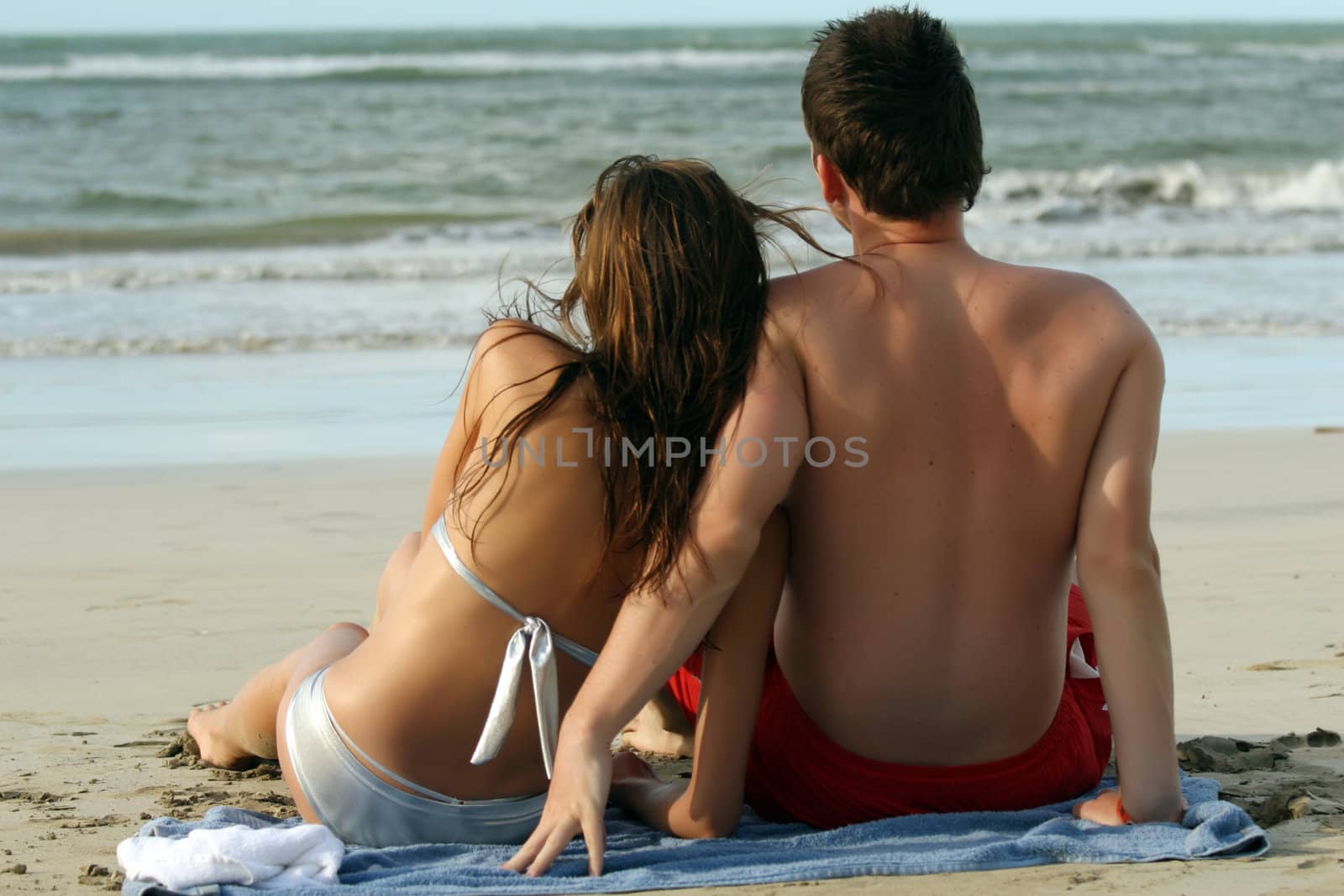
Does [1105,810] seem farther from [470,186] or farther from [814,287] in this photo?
[470,186]

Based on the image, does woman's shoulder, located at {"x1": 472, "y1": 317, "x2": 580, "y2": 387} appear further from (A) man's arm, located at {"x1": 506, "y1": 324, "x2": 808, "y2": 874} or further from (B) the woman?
(A) man's arm, located at {"x1": 506, "y1": 324, "x2": 808, "y2": 874}

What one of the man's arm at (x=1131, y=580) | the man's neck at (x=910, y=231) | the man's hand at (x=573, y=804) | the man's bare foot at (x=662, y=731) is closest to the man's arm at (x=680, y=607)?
the man's hand at (x=573, y=804)

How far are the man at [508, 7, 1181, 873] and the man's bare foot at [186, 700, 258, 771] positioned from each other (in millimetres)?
941

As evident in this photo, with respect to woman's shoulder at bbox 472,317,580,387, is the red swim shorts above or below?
below

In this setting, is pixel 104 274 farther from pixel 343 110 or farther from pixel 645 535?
pixel 343 110

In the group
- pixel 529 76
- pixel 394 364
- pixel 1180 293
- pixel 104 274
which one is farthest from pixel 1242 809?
pixel 529 76

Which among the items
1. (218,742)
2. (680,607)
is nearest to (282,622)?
(218,742)

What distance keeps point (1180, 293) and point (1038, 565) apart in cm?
795

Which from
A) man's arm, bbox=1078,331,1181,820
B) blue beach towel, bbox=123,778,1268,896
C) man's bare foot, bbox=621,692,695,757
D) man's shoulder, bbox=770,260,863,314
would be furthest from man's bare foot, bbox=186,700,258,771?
man's arm, bbox=1078,331,1181,820

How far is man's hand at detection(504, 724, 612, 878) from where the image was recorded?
7.27 feet

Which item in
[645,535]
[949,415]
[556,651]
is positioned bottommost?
[556,651]

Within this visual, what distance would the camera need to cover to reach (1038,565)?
7.72 ft

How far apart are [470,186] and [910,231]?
47.9 ft

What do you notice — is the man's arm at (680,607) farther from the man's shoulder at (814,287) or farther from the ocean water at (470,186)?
the ocean water at (470,186)
